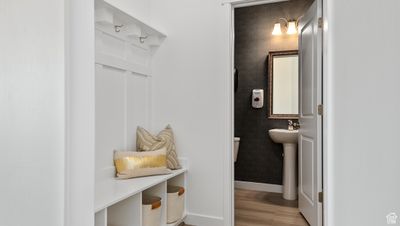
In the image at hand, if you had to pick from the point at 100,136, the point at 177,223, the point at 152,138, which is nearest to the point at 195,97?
the point at 152,138

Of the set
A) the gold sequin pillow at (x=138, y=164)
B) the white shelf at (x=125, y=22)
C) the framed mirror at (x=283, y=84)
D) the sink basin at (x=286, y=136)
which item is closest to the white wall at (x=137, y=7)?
the white shelf at (x=125, y=22)

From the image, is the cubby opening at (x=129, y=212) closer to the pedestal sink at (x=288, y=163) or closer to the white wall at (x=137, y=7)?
the white wall at (x=137, y=7)

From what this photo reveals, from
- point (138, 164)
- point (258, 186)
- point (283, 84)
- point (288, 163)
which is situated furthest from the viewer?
point (258, 186)

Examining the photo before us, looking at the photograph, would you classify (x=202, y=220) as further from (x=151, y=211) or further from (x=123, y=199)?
(x=123, y=199)

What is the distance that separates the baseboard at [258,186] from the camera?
3.84m

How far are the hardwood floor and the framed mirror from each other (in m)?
1.13

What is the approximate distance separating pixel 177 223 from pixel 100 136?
1.06 m

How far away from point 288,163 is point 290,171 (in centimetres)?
10

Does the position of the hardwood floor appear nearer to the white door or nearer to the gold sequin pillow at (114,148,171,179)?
the white door

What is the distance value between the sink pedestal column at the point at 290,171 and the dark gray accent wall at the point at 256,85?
1.03ft

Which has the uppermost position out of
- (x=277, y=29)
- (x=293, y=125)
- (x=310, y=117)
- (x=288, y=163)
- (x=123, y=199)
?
(x=277, y=29)

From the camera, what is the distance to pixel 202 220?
102 inches
